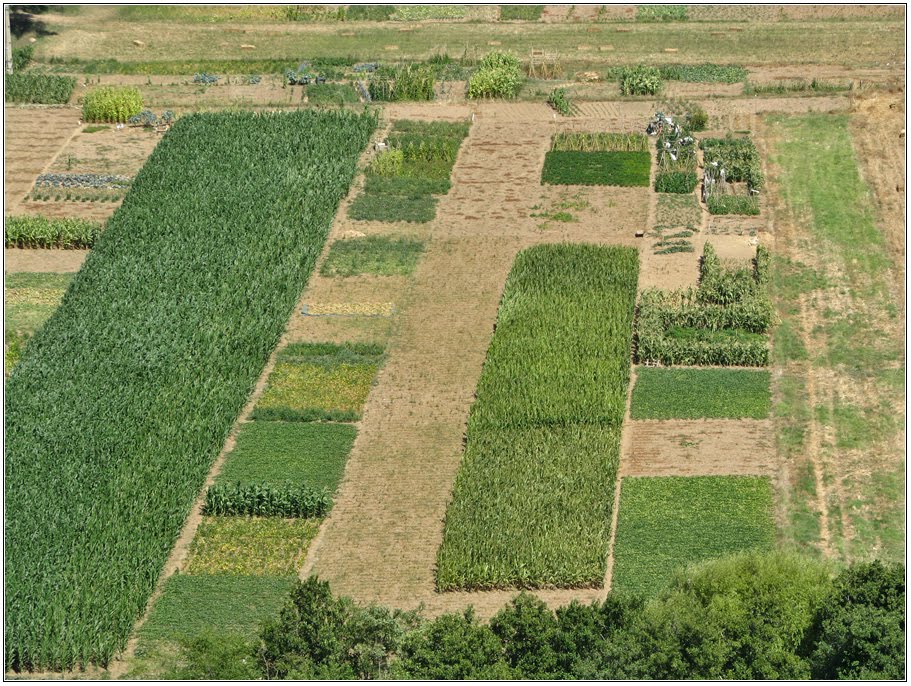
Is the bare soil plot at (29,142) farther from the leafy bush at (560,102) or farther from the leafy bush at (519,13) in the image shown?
the leafy bush at (519,13)

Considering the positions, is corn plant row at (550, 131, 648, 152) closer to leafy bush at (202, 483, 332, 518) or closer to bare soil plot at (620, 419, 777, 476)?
bare soil plot at (620, 419, 777, 476)

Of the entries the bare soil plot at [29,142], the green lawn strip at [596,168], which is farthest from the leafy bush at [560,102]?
the bare soil plot at [29,142]

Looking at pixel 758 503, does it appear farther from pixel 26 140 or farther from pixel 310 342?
pixel 26 140

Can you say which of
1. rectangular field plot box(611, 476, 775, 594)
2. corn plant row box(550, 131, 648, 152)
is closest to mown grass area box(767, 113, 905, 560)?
rectangular field plot box(611, 476, 775, 594)

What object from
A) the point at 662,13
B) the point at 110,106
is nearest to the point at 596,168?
the point at 662,13

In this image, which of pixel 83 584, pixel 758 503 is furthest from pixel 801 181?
pixel 83 584

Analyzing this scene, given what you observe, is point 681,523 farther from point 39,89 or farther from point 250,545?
point 39,89
